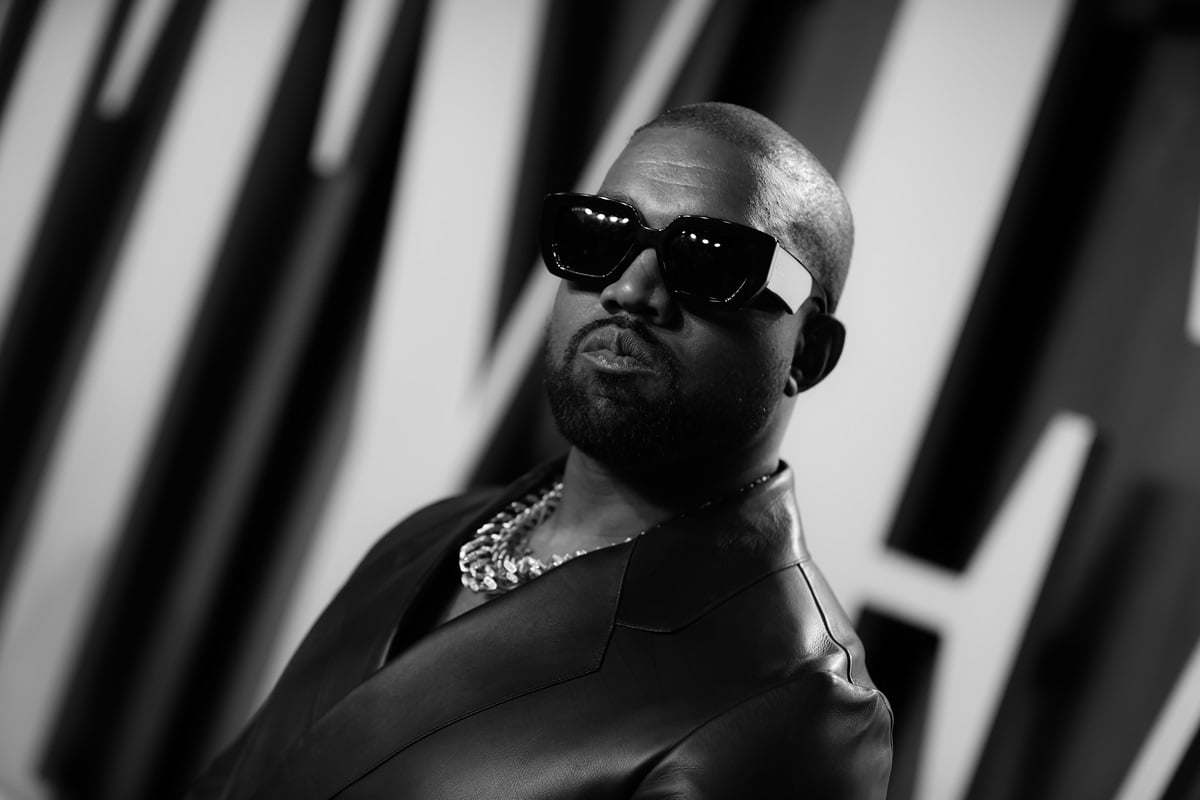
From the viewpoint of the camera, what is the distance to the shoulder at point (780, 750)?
82cm

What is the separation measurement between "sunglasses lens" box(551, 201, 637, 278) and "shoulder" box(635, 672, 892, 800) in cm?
38

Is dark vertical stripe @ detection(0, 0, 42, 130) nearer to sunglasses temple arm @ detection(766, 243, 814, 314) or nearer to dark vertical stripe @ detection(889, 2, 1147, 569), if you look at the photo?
dark vertical stripe @ detection(889, 2, 1147, 569)

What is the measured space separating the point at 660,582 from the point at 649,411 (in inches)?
5.6

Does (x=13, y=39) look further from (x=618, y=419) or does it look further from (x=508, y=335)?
(x=618, y=419)

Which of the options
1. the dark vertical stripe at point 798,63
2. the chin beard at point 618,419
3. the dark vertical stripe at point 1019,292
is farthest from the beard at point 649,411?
the dark vertical stripe at point 798,63

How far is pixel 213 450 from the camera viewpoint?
238cm

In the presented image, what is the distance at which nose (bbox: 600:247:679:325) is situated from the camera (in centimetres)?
95

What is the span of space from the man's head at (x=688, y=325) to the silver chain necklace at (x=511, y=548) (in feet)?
0.28

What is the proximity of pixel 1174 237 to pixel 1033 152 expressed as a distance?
0.74ft

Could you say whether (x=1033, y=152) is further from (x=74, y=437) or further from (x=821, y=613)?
(x=74, y=437)

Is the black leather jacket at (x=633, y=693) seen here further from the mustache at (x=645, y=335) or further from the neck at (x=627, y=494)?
the mustache at (x=645, y=335)

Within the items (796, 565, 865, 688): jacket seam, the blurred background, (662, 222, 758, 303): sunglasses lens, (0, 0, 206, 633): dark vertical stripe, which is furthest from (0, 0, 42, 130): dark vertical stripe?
(796, 565, 865, 688): jacket seam

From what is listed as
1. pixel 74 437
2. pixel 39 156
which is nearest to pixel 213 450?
pixel 74 437

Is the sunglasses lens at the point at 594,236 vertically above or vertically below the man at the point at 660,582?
above
